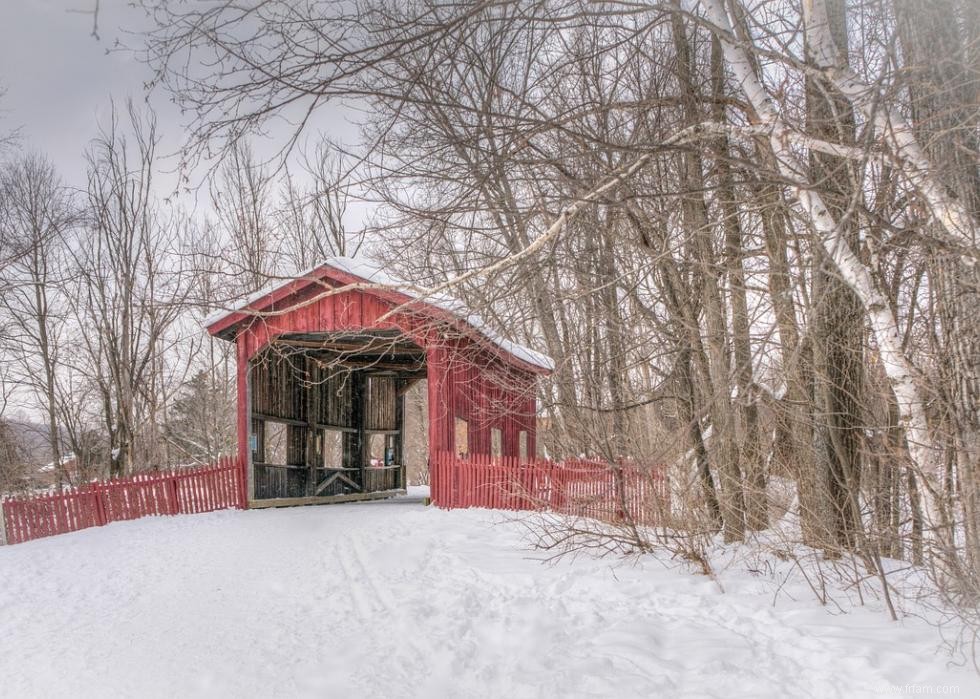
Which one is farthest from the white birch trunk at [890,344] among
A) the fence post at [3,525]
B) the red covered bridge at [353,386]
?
the fence post at [3,525]

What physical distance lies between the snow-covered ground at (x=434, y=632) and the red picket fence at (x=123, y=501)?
7.77ft

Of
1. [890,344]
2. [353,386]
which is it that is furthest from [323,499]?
[890,344]

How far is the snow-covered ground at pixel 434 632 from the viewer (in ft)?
14.5

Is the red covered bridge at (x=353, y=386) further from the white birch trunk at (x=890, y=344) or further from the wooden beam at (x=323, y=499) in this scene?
the white birch trunk at (x=890, y=344)

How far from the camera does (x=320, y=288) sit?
1429 centimetres

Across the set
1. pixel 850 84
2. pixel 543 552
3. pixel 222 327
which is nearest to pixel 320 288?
pixel 222 327

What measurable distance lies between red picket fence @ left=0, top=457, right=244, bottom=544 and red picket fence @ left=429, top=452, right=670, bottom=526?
13.6ft

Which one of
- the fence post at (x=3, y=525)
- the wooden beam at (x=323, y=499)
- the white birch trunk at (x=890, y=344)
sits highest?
the white birch trunk at (x=890, y=344)

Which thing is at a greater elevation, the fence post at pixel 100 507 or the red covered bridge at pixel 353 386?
the red covered bridge at pixel 353 386

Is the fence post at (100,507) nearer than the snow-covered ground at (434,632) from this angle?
No

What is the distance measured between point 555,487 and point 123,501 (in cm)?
724

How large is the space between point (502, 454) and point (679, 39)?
10.8 metres

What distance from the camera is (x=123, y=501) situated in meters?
12.4

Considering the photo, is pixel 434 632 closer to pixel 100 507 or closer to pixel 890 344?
pixel 890 344
